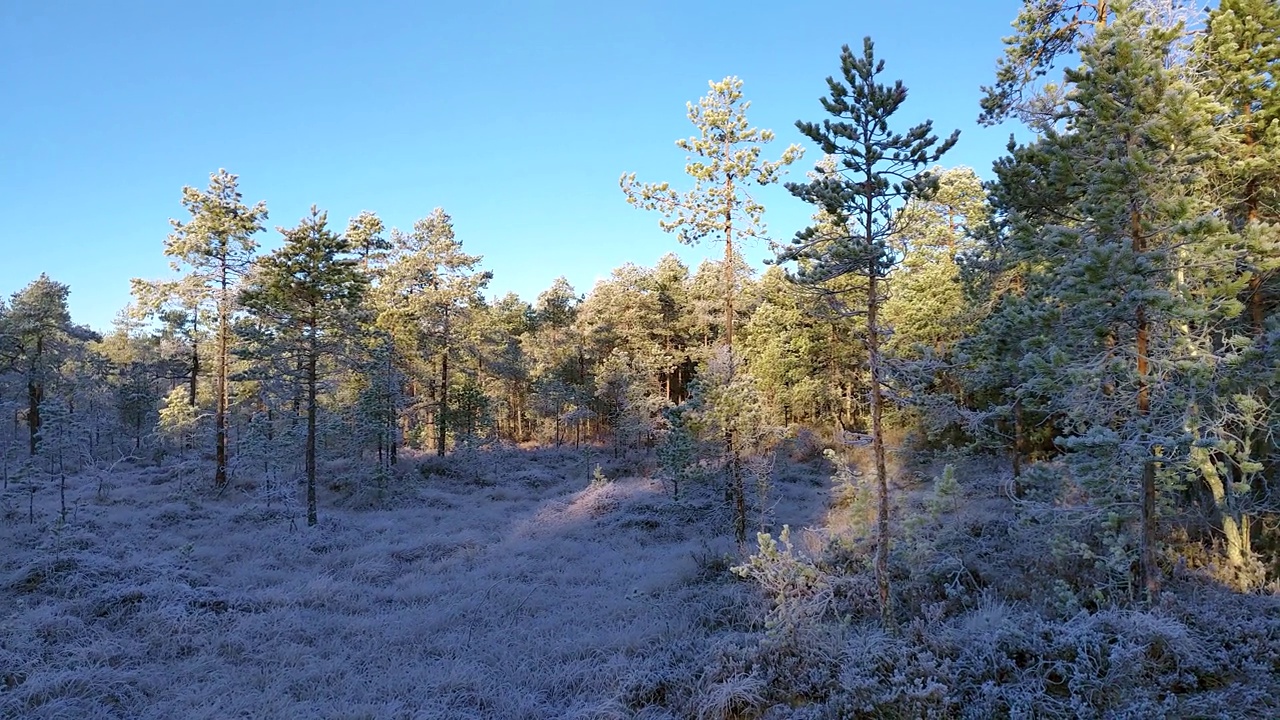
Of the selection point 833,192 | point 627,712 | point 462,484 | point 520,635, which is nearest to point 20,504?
point 462,484

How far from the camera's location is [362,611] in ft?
36.2

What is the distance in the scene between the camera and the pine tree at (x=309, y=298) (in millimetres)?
17547

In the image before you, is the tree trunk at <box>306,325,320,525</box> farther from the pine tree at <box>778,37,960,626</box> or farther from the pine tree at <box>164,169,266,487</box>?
the pine tree at <box>778,37,960,626</box>

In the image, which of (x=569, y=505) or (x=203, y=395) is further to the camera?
(x=203, y=395)

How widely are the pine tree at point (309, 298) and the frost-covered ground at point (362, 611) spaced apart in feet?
15.1

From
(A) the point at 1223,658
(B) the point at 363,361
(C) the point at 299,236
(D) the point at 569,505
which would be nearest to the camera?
(A) the point at 1223,658

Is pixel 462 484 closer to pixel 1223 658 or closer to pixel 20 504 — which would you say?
pixel 20 504

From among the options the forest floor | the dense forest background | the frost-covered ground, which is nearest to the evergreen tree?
the frost-covered ground

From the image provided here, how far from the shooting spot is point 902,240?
8.02 meters

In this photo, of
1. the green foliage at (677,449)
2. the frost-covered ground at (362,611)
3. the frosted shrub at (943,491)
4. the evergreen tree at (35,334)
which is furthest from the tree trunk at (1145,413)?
the evergreen tree at (35,334)

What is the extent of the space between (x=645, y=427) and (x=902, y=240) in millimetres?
14357

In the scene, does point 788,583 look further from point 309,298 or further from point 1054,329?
point 309,298

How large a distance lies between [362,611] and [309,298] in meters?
10.7

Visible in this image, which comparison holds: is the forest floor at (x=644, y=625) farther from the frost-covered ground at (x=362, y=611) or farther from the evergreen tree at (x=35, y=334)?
the evergreen tree at (x=35, y=334)
